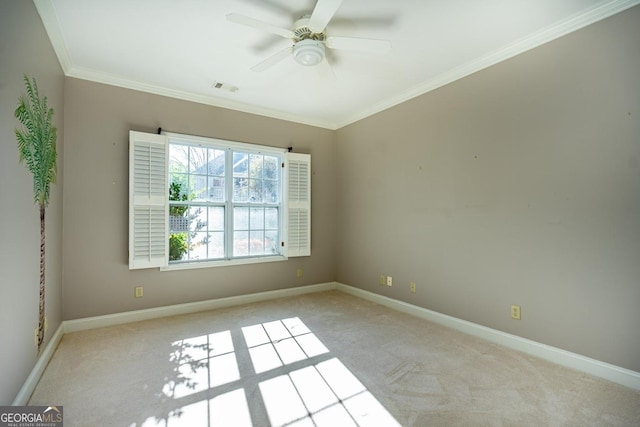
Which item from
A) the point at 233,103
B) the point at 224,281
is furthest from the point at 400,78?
the point at 224,281

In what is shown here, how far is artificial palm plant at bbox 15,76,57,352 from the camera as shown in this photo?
1.85 meters

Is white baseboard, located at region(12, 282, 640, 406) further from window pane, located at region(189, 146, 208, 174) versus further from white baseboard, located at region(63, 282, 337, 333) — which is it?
window pane, located at region(189, 146, 208, 174)

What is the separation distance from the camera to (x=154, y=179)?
10.8ft

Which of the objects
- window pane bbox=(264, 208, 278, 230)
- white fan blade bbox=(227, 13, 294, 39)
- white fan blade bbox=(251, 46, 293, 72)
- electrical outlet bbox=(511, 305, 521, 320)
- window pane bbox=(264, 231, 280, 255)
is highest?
white fan blade bbox=(251, 46, 293, 72)

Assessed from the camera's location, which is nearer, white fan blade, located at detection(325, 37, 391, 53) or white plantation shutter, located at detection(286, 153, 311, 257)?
white fan blade, located at detection(325, 37, 391, 53)

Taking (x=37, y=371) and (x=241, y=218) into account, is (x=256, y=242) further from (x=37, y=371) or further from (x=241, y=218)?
(x=37, y=371)

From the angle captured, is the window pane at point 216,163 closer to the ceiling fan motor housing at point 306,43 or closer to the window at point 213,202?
the window at point 213,202

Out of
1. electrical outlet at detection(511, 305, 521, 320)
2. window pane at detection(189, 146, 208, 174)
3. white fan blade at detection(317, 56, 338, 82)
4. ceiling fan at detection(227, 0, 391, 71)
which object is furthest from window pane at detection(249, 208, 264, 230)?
electrical outlet at detection(511, 305, 521, 320)

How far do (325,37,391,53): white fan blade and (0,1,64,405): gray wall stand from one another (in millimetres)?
1921

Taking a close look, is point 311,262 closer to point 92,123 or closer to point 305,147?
point 305,147

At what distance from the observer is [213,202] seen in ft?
12.6

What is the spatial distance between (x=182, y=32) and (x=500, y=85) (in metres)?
2.88

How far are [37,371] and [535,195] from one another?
4113 millimetres

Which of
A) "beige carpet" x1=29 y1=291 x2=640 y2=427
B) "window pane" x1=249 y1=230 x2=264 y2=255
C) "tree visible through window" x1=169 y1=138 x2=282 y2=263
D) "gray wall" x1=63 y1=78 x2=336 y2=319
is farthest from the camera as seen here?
"window pane" x1=249 y1=230 x2=264 y2=255
